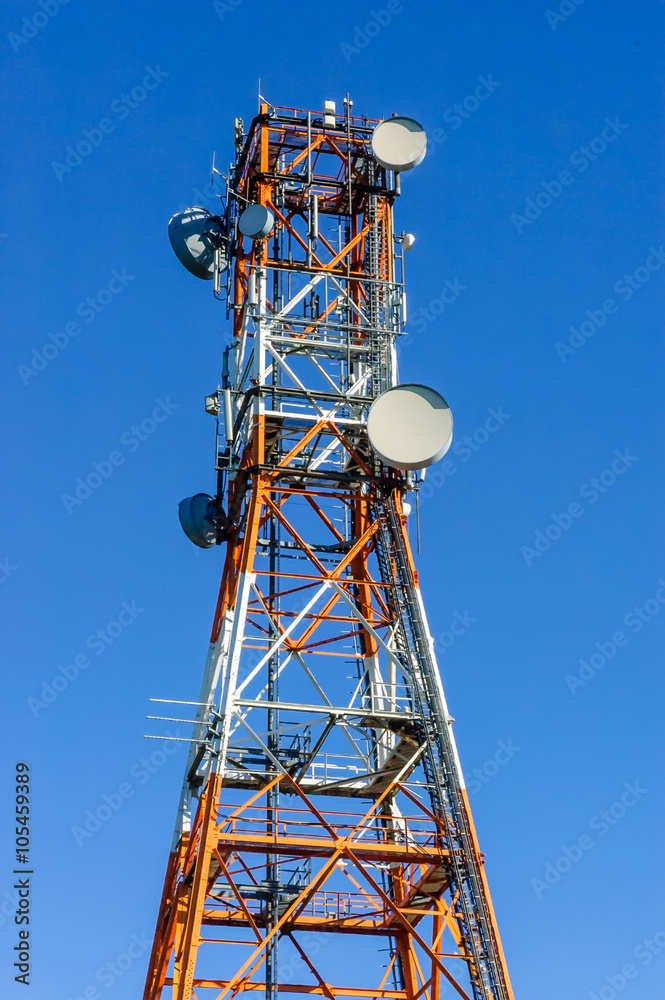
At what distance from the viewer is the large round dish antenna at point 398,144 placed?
47.1 meters

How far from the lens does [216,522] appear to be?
46.1m

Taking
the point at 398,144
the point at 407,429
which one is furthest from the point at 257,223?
the point at 407,429

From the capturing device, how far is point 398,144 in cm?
4719

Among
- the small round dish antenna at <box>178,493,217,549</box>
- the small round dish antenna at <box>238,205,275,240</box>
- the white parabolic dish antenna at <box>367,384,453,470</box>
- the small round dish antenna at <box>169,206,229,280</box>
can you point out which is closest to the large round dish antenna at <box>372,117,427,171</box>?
the small round dish antenna at <box>238,205,275,240</box>

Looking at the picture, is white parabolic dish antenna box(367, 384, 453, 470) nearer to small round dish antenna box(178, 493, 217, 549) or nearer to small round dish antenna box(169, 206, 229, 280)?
small round dish antenna box(178, 493, 217, 549)

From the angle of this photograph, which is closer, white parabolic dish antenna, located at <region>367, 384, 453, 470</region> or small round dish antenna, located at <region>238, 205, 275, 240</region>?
white parabolic dish antenna, located at <region>367, 384, 453, 470</region>

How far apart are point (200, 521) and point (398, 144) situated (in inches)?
454

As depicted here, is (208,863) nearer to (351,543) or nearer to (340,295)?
(351,543)

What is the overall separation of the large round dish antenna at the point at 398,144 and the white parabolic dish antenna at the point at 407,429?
7540 millimetres

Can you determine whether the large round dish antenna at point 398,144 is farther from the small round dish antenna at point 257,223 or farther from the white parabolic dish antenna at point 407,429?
the white parabolic dish antenna at point 407,429

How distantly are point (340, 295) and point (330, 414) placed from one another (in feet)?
13.1

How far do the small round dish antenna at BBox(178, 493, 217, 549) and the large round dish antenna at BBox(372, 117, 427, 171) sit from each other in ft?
33.8

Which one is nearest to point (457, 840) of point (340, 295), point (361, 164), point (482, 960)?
point (482, 960)

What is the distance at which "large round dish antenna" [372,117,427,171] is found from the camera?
154 feet
